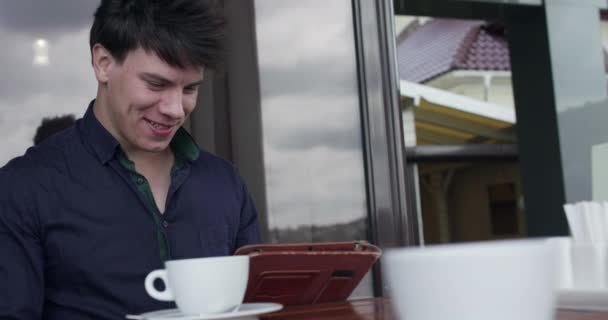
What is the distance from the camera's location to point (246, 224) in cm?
161

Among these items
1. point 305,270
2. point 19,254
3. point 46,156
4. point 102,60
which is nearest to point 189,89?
point 102,60

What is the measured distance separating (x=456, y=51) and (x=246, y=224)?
5974mm

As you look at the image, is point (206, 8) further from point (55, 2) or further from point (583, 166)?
point (583, 166)

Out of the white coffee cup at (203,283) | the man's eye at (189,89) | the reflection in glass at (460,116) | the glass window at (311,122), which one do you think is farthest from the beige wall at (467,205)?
the white coffee cup at (203,283)

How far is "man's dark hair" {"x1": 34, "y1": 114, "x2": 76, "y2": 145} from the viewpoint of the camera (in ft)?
8.50

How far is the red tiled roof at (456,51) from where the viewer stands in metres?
7.18

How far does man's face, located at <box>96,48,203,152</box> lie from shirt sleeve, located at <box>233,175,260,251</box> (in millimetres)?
258

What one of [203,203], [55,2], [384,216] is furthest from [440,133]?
[203,203]

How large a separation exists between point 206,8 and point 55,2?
61.0 inches

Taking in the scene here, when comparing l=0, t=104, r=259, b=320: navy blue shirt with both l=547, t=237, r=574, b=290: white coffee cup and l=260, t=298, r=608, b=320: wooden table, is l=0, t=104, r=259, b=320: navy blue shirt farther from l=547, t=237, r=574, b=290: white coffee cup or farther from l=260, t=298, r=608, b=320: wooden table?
l=547, t=237, r=574, b=290: white coffee cup

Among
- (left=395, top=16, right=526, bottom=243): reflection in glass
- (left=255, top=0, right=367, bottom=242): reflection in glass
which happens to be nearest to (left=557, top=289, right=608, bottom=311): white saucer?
(left=255, top=0, right=367, bottom=242): reflection in glass

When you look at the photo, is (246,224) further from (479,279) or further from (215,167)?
(479,279)

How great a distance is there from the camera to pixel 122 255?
1.32 m

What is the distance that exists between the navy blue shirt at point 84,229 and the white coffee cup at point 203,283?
1.69 ft
